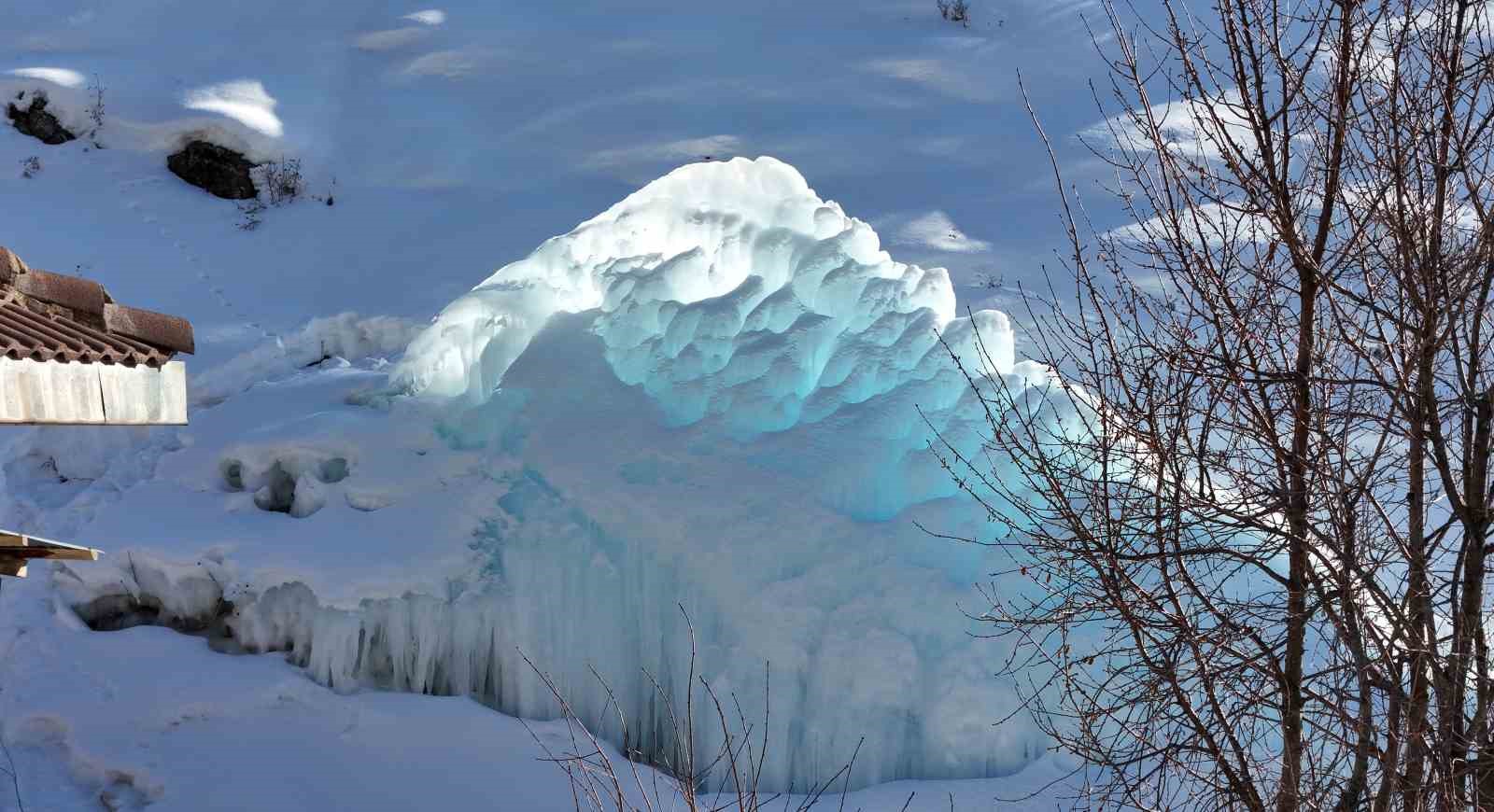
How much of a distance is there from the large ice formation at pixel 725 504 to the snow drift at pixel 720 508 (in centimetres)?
1

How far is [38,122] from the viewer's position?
40.0 feet

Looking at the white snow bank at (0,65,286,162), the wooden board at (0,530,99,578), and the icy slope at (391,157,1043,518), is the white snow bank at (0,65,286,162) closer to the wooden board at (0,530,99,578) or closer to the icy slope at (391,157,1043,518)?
the icy slope at (391,157,1043,518)

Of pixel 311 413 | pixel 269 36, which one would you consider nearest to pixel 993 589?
pixel 311 413

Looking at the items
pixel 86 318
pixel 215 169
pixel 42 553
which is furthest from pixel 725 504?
pixel 215 169

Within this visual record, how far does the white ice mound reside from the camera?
7.91 meters

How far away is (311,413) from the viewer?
8.27 metres

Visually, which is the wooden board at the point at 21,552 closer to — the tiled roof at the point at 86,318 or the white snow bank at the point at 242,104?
the tiled roof at the point at 86,318

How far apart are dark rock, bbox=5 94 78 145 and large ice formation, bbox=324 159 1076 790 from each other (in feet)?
18.3

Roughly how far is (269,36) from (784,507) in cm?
842

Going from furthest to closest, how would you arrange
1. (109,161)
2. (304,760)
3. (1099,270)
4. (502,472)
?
(109,161) → (1099,270) → (502,472) → (304,760)

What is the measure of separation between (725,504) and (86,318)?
4003 millimetres

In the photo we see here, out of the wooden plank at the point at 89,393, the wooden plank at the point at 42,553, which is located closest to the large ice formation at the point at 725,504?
the wooden plank at the point at 42,553

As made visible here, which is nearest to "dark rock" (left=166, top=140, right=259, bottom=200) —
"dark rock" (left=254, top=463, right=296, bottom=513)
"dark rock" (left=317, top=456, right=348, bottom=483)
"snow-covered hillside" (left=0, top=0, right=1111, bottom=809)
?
"snow-covered hillside" (left=0, top=0, right=1111, bottom=809)

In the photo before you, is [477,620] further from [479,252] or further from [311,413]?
[479,252]
